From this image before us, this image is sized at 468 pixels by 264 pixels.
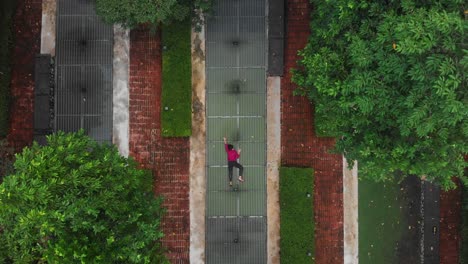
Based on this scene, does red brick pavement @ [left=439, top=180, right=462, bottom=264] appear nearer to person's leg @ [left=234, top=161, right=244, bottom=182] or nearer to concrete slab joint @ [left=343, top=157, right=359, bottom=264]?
concrete slab joint @ [left=343, top=157, right=359, bottom=264]

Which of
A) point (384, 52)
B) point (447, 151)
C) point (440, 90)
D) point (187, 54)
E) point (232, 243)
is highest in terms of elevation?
point (187, 54)

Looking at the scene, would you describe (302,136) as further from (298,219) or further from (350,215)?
(350,215)

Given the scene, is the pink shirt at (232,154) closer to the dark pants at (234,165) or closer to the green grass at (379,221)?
the dark pants at (234,165)

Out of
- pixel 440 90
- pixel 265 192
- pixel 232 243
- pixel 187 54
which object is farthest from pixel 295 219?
pixel 440 90

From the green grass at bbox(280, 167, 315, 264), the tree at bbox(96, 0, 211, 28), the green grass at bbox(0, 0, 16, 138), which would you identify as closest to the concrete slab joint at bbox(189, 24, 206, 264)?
the tree at bbox(96, 0, 211, 28)

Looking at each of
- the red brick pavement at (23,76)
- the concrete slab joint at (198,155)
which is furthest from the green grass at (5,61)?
the concrete slab joint at (198,155)

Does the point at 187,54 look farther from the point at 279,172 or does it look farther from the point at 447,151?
the point at 447,151
